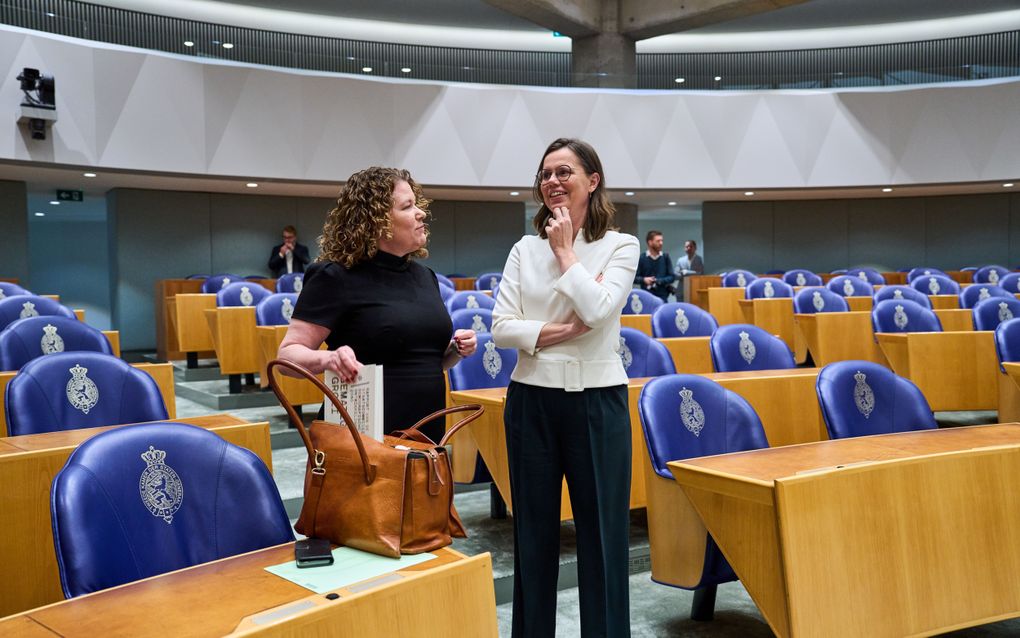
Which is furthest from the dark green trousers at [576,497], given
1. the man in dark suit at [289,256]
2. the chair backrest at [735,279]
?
the man in dark suit at [289,256]

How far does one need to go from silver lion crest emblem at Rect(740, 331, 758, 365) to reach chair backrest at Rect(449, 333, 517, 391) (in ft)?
4.19

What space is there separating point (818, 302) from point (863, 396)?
4.75 meters

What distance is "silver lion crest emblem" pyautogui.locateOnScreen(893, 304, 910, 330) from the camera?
6398mm

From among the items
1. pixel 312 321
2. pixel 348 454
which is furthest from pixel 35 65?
pixel 348 454

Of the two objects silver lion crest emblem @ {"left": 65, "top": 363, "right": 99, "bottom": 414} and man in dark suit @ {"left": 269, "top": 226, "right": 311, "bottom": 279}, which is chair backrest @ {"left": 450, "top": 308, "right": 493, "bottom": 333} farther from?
man in dark suit @ {"left": 269, "top": 226, "right": 311, "bottom": 279}

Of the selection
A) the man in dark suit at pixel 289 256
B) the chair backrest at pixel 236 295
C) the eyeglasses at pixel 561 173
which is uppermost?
the man in dark suit at pixel 289 256

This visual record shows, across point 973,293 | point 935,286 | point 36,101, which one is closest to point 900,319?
point 973,293

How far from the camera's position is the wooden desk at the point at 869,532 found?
214 cm

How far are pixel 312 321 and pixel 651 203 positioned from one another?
1463 centimetres

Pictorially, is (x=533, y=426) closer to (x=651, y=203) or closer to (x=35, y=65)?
(x=35, y=65)

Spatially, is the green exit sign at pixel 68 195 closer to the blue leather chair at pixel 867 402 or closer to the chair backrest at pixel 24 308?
the chair backrest at pixel 24 308

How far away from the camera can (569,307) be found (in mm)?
2174

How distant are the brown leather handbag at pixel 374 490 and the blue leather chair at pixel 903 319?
5652 millimetres

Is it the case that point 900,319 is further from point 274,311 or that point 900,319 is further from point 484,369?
point 274,311
